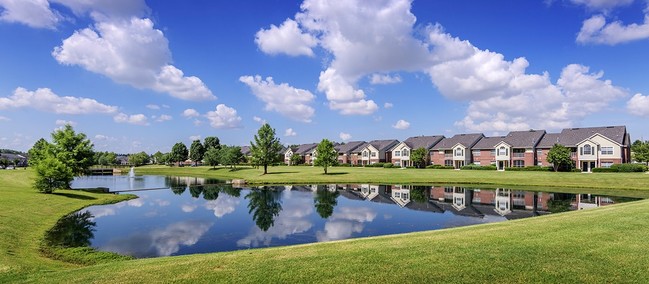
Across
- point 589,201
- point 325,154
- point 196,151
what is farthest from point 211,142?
point 589,201

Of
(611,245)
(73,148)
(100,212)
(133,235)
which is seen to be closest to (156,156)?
(73,148)

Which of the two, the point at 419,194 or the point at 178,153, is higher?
the point at 178,153

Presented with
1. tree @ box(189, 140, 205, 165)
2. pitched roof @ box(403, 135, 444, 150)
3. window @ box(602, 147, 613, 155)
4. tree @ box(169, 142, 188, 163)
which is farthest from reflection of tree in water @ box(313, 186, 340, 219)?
tree @ box(169, 142, 188, 163)

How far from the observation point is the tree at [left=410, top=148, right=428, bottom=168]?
89.6 meters

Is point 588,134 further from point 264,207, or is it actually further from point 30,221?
point 30,221

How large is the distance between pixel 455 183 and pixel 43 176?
172 feet

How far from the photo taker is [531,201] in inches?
1501

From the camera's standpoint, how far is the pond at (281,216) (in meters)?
22.6

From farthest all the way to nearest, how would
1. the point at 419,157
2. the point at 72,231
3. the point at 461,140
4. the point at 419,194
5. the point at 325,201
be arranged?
1. the point at 461,140
2. the point at 419,157
3. the point at 419,194
4. the point at 325,201
5. the point at 72,231

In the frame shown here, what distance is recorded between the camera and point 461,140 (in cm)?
9288

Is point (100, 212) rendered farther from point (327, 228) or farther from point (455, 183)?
point (455, 183)

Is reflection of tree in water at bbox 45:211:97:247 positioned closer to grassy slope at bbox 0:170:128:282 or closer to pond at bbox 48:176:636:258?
pond at bbox 48:176:636:258

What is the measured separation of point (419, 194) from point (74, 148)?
43.4m

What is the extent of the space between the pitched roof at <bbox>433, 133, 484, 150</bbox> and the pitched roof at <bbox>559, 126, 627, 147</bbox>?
18412 mm
